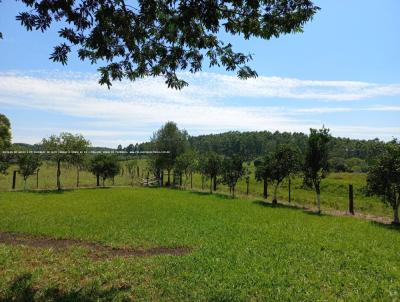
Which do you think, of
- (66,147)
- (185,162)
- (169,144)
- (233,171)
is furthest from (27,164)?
(233,171)

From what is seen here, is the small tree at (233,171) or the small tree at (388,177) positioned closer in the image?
the small tree at (388,177)

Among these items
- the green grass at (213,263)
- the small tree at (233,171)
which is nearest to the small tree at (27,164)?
the green grass at (213,263)

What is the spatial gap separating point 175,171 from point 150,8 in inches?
1579

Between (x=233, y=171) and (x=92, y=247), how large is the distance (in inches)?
958

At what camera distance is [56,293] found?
830 centimetres

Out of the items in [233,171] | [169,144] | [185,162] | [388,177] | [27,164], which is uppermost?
[169,144]

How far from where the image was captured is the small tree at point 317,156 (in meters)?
26.4

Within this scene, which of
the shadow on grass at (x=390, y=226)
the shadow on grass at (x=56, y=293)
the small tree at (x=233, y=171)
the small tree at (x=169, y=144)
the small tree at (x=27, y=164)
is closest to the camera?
the shadow on grass at (x=56, y=293)

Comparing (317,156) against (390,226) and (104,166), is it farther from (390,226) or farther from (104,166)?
(104,166)

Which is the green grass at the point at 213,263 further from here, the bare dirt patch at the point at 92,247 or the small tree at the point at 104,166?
the small tree at the point at 104,166

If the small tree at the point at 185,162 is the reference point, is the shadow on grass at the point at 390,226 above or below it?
below

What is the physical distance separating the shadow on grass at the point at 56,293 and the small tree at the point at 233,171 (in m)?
27.7

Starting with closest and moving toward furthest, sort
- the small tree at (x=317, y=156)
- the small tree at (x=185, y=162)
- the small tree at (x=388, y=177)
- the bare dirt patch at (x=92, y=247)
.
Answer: the bare dirt patch at (x=92, y=247) → the small tree at (x=388, y=177) → the small tree at (x=317, y=156) → the small tree at (x=185, y=162)

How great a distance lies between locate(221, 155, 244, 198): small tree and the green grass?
15.8 metres
